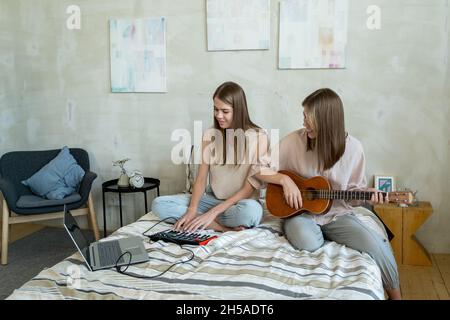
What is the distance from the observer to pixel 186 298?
1482 millimetres

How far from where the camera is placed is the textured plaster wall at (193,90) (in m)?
2.78

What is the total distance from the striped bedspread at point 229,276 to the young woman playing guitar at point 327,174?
6 centimetres

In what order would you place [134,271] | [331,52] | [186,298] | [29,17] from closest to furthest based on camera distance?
1. [186,298]
2. [134,271]
3. [331,52]
4. [29,17]

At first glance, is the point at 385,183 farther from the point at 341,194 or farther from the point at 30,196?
the point at 30,196

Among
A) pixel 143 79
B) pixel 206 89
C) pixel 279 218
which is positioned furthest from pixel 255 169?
pixel 143 79

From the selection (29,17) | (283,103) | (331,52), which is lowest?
(283,103)

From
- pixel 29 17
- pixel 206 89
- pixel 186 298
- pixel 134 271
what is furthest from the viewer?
pixel 29 17

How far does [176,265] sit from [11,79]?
2602mm

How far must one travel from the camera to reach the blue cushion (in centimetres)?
307

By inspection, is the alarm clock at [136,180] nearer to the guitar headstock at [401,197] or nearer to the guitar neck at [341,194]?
the guitar neck at [341,194]

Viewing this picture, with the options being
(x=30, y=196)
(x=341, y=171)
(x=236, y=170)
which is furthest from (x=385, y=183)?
(x=30, y=196)

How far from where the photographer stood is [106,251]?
188cm

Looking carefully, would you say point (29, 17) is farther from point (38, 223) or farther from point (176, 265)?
point (176, 265)

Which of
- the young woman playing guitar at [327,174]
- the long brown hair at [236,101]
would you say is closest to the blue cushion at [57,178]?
the long brown hair at [236,101]
